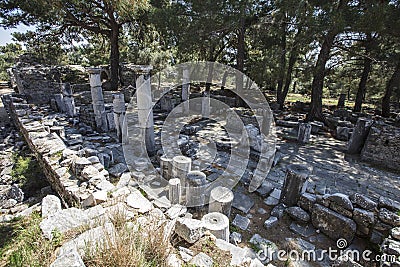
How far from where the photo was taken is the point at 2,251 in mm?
2680

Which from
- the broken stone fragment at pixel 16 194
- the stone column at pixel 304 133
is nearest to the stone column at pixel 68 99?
the broken stone fragment at pixel 16 194

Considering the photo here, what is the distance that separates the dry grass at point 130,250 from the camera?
1.85 m

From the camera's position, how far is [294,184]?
4.37 m

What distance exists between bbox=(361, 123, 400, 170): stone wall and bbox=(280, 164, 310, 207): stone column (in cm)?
400

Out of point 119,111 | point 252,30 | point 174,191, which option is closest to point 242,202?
point 174,191

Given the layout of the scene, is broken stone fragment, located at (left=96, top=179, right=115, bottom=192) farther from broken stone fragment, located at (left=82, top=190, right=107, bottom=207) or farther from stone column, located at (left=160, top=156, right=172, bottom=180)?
stone column, located at (left=160, top=156, right=172, bottom=180)

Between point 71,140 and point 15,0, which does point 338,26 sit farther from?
point 15,0

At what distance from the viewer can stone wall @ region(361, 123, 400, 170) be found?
6.38 metres

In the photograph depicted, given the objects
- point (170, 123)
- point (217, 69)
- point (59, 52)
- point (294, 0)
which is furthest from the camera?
point (217, 69)

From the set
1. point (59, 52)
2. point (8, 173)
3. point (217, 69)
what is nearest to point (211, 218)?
point (8, 173)

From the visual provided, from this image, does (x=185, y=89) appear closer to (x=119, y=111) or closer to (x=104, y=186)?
(x=119, y=111)

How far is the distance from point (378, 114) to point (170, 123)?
13.0m

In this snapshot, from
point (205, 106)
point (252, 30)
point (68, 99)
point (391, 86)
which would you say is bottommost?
point (205, 106)

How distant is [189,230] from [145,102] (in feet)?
14.6
